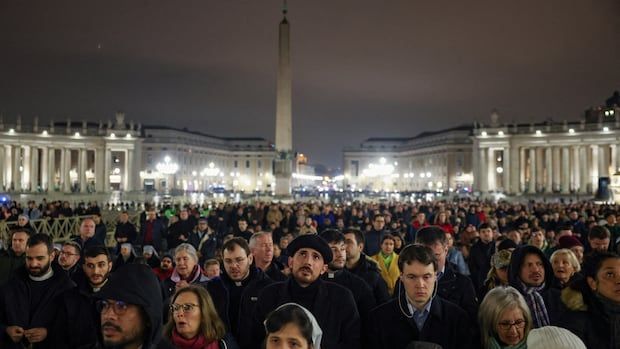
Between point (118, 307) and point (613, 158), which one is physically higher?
point (613, 158)

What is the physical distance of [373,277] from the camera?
21.3ft

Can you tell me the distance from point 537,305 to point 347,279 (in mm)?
1824

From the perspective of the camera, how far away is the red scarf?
381cm

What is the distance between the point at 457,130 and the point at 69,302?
376 feet

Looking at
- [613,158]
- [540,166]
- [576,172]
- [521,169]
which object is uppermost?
[613,158]

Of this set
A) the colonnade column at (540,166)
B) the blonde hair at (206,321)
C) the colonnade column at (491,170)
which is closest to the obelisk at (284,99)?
the blonde hair at (206,321)

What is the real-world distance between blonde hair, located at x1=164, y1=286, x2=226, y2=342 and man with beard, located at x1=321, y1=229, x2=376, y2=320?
1.57m

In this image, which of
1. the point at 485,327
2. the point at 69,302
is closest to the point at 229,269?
the point at 69,302

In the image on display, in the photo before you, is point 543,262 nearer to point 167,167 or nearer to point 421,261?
point 421,261

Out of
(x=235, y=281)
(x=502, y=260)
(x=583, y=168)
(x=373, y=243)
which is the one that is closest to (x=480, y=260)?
(x=373, y=243)

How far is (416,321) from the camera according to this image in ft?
14.2

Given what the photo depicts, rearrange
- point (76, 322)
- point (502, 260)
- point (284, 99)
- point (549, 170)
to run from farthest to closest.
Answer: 1. point (549, 170)
2. point (284, 99)
3. point (502, 260)
4. point (76, 322)

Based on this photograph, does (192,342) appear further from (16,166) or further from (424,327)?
(16,166)

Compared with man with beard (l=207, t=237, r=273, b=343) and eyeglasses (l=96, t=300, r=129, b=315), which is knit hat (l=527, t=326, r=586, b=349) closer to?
eyeglasses (l=96, t=300, r=129, b=315)
